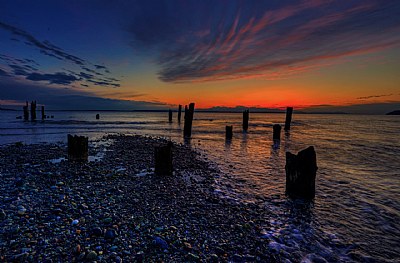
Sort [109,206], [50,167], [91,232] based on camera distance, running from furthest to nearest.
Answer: [50,167]
[109,206]
[91,232]

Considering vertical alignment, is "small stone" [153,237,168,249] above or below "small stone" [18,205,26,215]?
below

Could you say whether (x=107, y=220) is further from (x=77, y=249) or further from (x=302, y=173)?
(x=302, y=173)

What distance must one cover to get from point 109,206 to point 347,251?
5.56 meters

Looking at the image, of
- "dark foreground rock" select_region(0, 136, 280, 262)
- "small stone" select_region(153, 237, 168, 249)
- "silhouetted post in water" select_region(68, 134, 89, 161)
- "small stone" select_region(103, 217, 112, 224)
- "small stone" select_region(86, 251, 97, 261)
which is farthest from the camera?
"silhouetted post in water" select_region(68, 134, 89, 161)

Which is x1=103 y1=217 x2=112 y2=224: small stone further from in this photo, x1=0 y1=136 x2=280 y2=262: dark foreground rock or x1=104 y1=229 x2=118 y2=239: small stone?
x1=104 y1=229 x2=118 y2=239: small stone

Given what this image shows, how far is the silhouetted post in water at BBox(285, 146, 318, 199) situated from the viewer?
664 cm

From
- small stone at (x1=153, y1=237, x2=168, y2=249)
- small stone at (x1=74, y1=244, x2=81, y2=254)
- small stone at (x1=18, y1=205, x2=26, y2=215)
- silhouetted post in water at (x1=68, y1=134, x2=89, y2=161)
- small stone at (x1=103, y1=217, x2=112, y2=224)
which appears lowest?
small stone at (x1=153, y1=237, x2=168, y2=249)

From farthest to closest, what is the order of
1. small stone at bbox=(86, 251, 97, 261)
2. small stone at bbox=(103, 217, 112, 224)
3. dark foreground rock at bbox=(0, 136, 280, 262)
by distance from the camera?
small stone at bbox=(103, 217, 112, 224), dark foreground rock at bbox=(0, 136, 280, 262), small stone at bbox=(86, 251, 97, 261)

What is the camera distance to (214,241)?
4.09 metres

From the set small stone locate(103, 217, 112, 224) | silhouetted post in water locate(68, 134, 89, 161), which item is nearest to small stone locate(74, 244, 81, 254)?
small stone locate(103, 217, 112, 224)

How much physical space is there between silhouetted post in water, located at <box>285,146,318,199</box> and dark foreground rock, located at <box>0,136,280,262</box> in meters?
1.88

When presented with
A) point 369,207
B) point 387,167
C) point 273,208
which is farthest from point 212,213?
point 387,167

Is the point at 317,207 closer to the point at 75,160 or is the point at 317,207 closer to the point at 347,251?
the point at 347,251

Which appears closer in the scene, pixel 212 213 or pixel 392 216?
pixel 212 213
